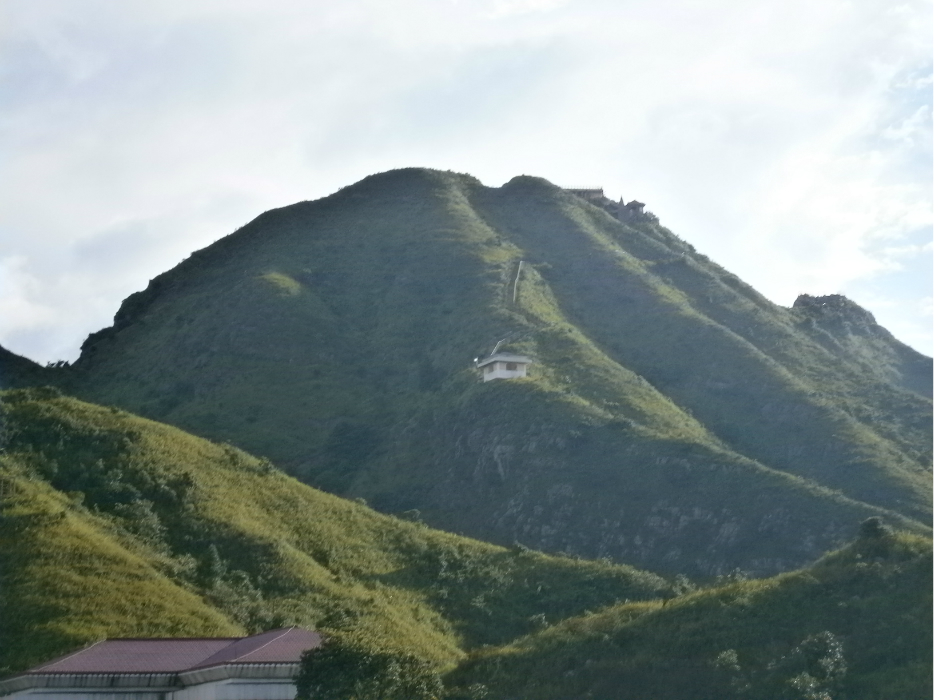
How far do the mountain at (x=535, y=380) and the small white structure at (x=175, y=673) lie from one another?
3374 centimetres

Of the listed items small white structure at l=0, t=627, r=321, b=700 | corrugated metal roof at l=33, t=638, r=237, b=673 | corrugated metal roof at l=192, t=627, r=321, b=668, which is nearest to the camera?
small white structure at l=0, t=627, r=321, b=700

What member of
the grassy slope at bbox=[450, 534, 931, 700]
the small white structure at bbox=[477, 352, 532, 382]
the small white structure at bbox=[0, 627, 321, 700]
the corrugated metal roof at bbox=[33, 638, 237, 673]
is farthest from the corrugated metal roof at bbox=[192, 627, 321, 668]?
the small white structure at bbox=[477, 352, 532, 382]

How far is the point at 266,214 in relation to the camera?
131125 mm

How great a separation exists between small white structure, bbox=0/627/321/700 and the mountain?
33.7 metres

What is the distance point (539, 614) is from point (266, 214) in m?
85.1

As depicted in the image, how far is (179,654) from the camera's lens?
112 ft

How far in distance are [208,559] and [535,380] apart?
34445 mm

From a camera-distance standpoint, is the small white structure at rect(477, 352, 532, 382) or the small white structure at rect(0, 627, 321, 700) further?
the small white structure at rect(477, 352, 532, 382)

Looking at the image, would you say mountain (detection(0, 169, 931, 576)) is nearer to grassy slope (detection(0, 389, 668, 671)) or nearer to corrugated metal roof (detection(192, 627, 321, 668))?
grassy slope (detection(0, 389, 668, 671))

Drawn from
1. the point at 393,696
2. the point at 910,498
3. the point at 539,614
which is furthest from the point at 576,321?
the point at 393,696

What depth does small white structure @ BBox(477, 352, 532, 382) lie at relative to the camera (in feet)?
269

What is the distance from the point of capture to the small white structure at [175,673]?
31812 mm

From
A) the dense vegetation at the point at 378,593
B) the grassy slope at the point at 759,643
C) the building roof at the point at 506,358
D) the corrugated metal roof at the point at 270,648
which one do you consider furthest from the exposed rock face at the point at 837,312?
the corrugated metal roof at the point at 270,648

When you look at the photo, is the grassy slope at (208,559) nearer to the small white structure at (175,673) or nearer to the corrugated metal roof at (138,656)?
the corrugated metal roof at (138,656)
